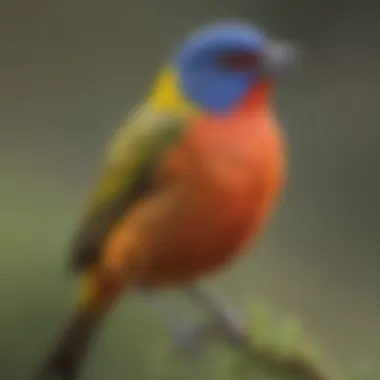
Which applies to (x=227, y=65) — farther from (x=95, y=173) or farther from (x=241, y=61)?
(x=95, y=173)

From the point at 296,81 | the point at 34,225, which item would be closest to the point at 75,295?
the point at 34,225

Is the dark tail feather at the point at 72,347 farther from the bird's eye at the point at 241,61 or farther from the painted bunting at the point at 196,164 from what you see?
the bird's eye at the point at 241,61

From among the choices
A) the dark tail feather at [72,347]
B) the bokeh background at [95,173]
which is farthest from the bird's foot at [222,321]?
the dark tail feather at [72,347]

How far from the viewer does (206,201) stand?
1163mm

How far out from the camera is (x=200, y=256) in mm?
1175

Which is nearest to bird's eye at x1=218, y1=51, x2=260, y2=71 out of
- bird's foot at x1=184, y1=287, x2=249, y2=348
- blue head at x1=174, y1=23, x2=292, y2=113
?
blue head at x1=174, y1=23, x2=292, y2=113

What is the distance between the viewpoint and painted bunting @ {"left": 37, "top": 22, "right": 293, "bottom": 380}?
1159 mm

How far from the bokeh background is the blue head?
48 mm

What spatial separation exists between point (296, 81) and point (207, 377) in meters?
0.37

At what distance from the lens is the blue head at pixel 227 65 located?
116 centimetres

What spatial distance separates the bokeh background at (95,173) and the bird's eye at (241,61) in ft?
0.21

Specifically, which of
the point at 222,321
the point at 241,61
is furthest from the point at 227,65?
the point at 222,321

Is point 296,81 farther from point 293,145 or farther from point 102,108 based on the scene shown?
point 102,108

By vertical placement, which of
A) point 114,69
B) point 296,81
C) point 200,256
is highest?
point 296,81
